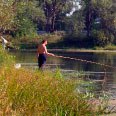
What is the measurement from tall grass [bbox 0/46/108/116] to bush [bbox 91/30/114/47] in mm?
51482

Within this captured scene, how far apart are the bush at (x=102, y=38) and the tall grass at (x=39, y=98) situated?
51.5 meters

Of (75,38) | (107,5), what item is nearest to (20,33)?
(75,38)

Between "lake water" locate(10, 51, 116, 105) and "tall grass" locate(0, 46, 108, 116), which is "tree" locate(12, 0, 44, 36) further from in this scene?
"tall grass" locate(0, 46, 108, 116)

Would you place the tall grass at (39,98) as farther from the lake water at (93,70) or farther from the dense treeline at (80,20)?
the dense treeline at (80,20)

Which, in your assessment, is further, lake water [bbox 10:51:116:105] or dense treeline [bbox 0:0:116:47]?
dense treeline [bbox 0:0:116:47]

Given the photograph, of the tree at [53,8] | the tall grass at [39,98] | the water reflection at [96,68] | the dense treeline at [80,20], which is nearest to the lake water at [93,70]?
the water reflection at [96,68]

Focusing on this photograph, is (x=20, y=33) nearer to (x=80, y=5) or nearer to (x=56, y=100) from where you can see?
(x=80, y=5)

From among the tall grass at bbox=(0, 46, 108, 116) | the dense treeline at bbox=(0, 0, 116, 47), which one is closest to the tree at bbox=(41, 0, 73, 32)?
the dense treeline at bbox=(0, 0, 116, 47)

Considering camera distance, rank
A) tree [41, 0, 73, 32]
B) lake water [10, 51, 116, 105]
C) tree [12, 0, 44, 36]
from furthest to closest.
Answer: tree [41, 0, 73, 32] < tree [12, 0, 44, 36] < lake water [10, 51, 116, 105]

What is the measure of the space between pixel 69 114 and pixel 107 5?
54.3m

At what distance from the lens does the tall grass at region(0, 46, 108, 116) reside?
7984 mm

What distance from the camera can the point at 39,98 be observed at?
28.3ft

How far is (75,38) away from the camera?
207 ft

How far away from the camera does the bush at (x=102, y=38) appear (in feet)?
199
